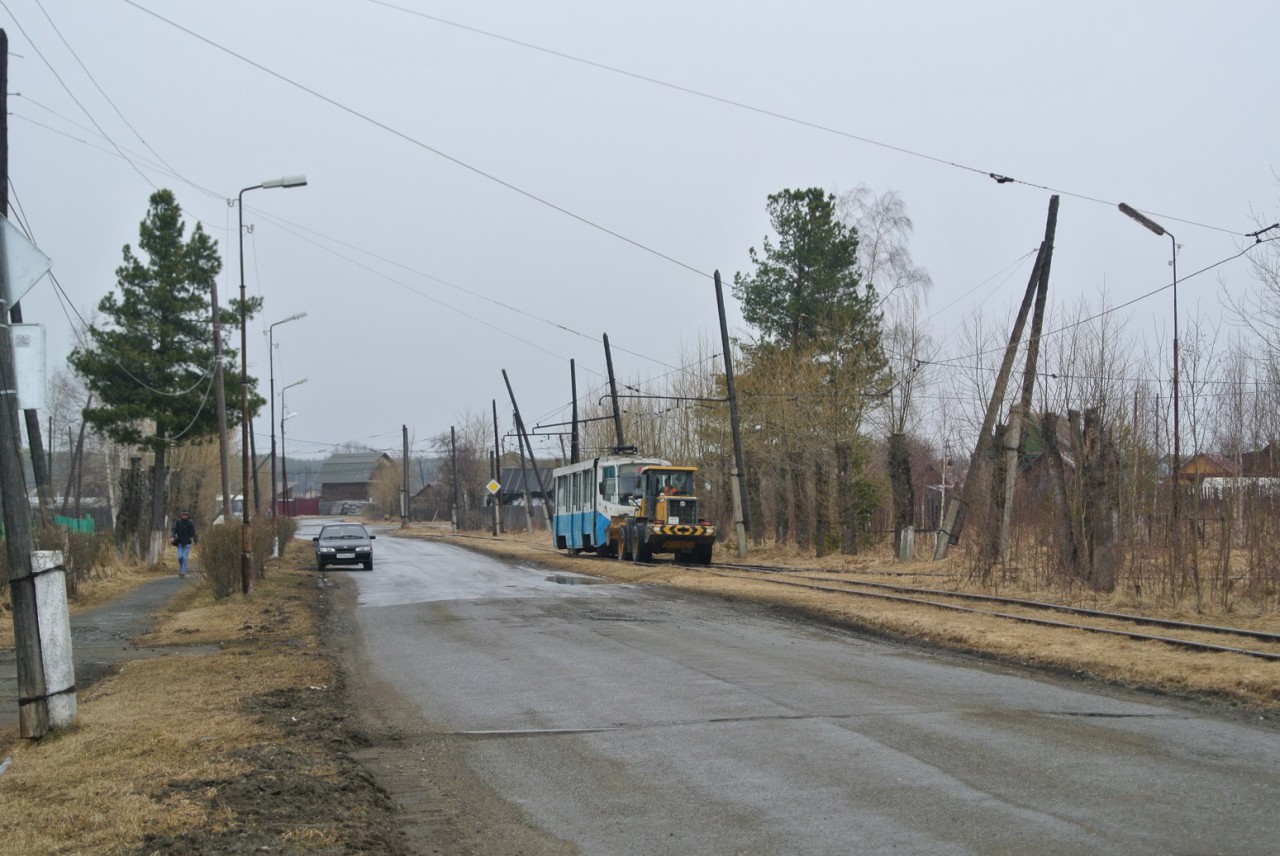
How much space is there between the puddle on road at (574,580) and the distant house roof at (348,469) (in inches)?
5206

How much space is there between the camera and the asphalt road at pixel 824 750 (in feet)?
19.8

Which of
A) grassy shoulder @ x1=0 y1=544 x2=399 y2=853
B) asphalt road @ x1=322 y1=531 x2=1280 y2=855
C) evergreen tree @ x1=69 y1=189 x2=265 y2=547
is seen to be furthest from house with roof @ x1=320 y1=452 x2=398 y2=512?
grassy shoulder @ x1=0 y1=544 x2=399 y2=853

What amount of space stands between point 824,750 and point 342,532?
31653 millimetres

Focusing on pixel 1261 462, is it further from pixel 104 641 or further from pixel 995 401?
pixel 104 641

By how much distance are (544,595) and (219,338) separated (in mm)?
9533

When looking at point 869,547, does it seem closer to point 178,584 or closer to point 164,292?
point 178,584

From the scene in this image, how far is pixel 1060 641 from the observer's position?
1413 cm

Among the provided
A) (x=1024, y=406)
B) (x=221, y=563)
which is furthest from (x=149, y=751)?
(x=1024, y=406)

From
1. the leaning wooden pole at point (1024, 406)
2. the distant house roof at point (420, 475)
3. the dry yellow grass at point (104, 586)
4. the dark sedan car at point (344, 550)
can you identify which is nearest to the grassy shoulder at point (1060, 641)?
the leaning wooden pole at point (1024, 406)

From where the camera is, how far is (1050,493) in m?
20.5

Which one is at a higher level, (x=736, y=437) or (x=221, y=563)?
(x=736, y=437)

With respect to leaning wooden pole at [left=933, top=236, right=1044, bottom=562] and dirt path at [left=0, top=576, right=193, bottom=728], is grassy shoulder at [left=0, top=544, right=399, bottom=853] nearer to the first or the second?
dirt path at [left=0, top=576, right=193, bottom=728]

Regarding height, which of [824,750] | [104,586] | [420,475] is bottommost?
Answer: [104,586]

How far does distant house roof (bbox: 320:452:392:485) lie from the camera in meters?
162
